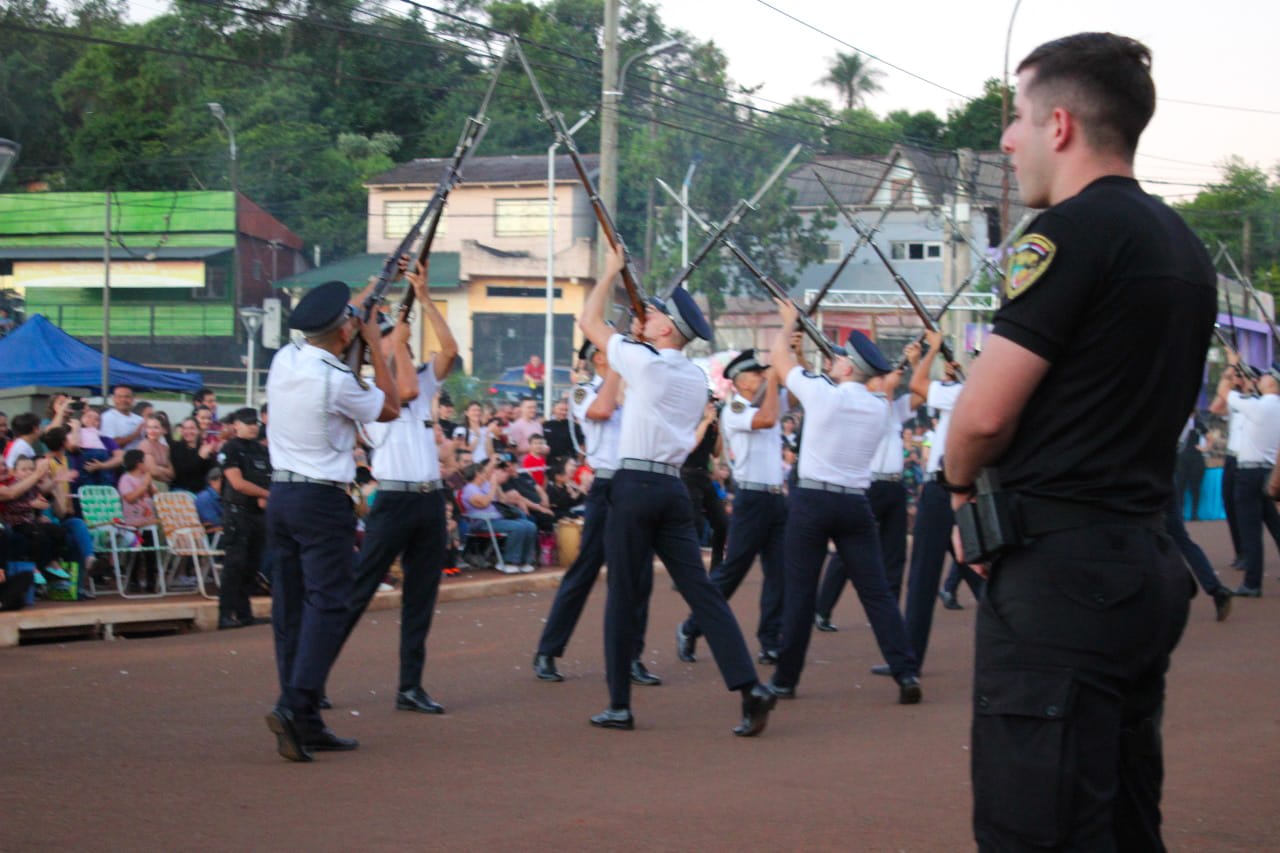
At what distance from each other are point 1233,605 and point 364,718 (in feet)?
32.4

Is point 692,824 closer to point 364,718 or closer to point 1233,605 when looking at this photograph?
point 364,718

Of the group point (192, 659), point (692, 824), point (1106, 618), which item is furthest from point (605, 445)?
point (1106, 618)

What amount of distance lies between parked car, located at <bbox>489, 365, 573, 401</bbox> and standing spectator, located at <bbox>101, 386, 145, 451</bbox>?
53.6 feet

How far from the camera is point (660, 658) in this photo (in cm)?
1090

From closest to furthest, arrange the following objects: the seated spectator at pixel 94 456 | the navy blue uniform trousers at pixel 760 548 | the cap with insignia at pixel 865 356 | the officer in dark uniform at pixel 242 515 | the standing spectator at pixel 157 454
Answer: the cap with insignia at pixel 865 356
the navy blue uniform trousers at pixel 760 548
the officer in dark uniform at pixel 242 515
the seated spectator at pixel 94 456
the standing spectator at pixel 157 454

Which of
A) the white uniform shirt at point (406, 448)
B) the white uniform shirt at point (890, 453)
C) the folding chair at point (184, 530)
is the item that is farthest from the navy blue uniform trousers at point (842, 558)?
the folding chair at point (184, 530)

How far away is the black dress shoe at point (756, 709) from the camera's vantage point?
7.69 m

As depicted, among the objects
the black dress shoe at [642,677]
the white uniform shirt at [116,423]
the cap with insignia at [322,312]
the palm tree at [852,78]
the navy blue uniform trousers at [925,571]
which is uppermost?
the palm tree at [852,78]

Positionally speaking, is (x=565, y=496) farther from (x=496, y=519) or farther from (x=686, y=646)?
(x=686, y=646)

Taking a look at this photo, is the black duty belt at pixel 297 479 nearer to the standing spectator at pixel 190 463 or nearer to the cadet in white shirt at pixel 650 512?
the cadet in white shirt at pixel 650 512

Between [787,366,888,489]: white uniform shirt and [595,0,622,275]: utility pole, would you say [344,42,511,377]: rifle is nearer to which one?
[787,366,888,489]: white uniform shirt

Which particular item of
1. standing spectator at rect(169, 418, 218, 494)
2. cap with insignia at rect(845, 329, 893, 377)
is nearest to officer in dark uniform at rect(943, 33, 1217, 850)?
cap with insignia at rect(845, 329, 893, 377)

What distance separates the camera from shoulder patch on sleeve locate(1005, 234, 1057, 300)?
3062 mm

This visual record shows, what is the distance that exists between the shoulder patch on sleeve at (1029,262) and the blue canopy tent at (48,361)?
1952 cm
